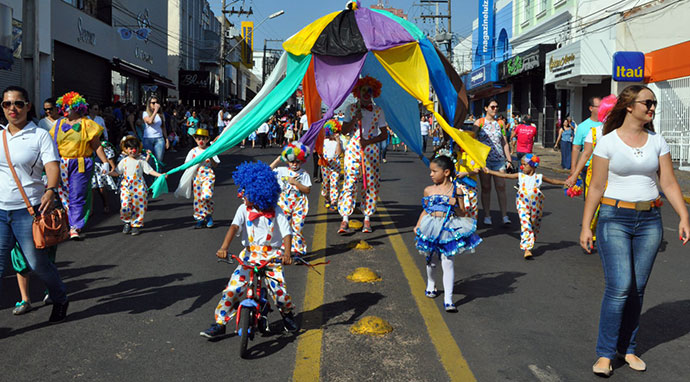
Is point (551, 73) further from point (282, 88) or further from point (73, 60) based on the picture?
point (282, 88)

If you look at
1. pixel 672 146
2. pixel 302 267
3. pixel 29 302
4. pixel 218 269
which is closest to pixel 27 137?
pixel 29 302

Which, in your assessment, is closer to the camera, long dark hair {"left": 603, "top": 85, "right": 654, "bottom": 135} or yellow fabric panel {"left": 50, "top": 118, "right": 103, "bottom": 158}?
long dark hair {"left": 603, "top": 85, "right": 654, "bottom": 135}

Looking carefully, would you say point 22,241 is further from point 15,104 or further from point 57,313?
point 15,104

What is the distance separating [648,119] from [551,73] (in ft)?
92.3

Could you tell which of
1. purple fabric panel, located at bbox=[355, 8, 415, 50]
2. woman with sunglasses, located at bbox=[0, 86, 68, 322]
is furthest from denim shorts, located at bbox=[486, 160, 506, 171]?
woman with sunglasses, located at bbox=[0, 86, 68, 322]

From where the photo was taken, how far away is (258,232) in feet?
16.4

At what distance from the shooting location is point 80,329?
5.29 m

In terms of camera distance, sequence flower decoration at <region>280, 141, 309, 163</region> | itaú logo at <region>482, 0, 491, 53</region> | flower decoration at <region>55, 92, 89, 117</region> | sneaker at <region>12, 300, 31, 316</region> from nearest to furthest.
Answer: sneaker at <region>12, 300, 31, 316</region> → flower decoration at <region>280, 141, 309, 163</region> → flower decoration at <region>55, 92, 89, 117</region> → itaú logo at <region>482, 0, 491, 53</region>

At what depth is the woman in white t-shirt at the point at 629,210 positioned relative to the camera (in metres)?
4.38

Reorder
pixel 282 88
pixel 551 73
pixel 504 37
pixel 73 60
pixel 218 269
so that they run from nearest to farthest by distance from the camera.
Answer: pixel 218 269 → pixel 282 88 → pixel 73 60 → pixel 551 73 → pixel 504 37

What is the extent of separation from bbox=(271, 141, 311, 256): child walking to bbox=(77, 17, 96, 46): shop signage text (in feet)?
67.9

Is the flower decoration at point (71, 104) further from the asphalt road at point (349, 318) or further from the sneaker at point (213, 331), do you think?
the sneaker at point (213, 331)

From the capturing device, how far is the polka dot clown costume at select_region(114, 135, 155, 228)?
31.1 ft

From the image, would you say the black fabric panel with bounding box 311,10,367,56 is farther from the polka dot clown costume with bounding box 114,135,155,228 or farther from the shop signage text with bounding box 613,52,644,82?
the shop signage text with bounding box 613,52,644,82
